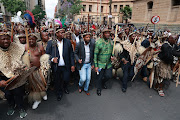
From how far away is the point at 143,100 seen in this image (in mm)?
3803

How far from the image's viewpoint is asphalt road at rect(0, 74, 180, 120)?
310cm

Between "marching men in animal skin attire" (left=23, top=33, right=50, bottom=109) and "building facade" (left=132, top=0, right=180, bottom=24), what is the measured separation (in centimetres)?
1924

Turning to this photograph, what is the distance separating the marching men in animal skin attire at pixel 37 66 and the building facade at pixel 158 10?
19241 mm

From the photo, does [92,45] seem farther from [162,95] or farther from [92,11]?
[92,11]

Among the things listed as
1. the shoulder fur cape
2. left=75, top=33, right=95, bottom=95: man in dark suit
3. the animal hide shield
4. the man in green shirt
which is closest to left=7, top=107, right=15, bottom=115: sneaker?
the shoulder fur cape

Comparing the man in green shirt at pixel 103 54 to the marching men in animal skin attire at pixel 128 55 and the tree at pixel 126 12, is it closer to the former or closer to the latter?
the marching men in animal skin attire at pixel 128 55

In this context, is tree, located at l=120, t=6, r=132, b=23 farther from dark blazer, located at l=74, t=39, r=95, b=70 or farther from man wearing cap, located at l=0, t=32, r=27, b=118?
man wearing cap, located at l=0, t=32, r=27, b=118

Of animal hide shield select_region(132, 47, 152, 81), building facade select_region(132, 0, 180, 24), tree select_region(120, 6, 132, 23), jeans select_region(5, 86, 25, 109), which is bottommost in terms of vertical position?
jeans select_region(5, 86, 25, 109)

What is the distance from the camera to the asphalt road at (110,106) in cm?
310

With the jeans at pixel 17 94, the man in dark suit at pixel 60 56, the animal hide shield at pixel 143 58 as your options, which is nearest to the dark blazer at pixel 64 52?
the man in dark suit at pixel 60 56

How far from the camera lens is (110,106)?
3.50 metres

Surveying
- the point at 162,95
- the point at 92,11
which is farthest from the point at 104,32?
the point at 92,11

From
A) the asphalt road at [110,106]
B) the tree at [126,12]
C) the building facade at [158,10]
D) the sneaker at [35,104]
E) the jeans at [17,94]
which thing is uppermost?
the tree at [126,12]

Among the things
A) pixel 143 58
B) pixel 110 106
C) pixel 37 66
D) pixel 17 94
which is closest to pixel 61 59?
pixel 37 66
